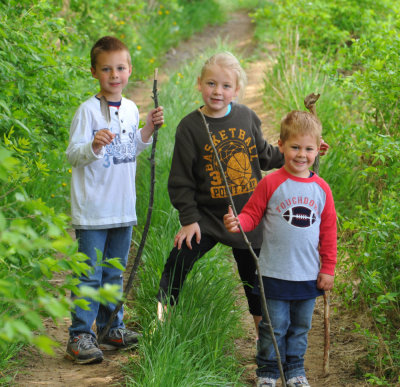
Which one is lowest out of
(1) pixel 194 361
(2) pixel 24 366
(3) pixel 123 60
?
(2) pixel 24 366

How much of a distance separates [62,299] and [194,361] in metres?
1.58

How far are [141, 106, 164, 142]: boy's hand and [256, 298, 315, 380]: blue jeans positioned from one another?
1.01 m

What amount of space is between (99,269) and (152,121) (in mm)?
830

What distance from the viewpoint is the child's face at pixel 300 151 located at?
2.72 meters

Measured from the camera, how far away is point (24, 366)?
316cm

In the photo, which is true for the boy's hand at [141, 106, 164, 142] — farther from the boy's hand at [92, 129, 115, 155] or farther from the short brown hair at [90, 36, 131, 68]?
the short brown hair at [90, 36, 131, 68]

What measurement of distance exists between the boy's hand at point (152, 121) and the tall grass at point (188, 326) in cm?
80

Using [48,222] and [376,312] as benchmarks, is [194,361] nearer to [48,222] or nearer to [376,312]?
[376,312]

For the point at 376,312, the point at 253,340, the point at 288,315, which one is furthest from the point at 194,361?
the point at 376,312

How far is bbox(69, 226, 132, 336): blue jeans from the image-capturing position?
3100 millimetres

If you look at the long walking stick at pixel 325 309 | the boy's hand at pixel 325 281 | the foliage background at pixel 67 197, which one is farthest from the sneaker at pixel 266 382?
the boy's hand at pixel 325 281

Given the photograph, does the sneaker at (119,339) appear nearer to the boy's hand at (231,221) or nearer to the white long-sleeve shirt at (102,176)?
the white long-sleeve shirt at (102,176)

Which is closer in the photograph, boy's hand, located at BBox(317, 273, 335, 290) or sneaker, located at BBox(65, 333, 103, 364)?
boy's hand, located at BBox(317, 273, 335, 290)

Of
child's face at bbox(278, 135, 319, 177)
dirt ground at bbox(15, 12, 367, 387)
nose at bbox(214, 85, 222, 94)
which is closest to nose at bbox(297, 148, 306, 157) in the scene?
child's face at bbox(278, 135, 319, 177)
